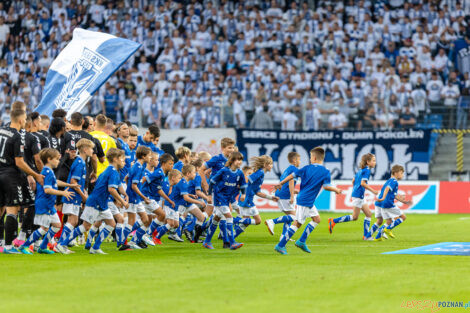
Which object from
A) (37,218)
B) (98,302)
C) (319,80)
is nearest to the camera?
(98,302)

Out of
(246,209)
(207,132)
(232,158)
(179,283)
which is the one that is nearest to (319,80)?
(207,132)

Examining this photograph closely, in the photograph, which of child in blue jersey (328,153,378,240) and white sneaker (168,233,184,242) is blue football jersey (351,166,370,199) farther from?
white sneaker (168,233,184,242)

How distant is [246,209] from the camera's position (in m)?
16.0

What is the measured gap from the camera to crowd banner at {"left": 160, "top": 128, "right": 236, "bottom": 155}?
2817cm

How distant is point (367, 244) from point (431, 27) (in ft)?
61.7

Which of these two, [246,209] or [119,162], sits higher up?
[119,162]

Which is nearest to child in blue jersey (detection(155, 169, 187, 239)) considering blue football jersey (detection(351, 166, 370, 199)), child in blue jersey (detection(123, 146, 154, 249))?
child in blue jersey (detection(123, 146, 154, 249))

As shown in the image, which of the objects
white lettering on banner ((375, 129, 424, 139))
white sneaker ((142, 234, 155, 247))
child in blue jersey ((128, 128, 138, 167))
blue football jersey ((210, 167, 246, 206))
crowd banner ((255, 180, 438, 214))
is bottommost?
crowd banner ((255, 180, 438, 214))

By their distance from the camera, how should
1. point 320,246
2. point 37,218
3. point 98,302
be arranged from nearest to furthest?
point 98,302 → point 37,218 → point 320,246

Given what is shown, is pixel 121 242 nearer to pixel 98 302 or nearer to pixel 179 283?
pixel 179 283

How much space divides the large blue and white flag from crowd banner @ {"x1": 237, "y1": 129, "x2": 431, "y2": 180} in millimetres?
11682

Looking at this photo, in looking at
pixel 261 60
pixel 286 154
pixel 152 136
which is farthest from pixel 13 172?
pixel 261 60

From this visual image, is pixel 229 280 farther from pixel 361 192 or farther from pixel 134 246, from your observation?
pixel 361 192

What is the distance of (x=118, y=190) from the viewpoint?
42.8 ft
